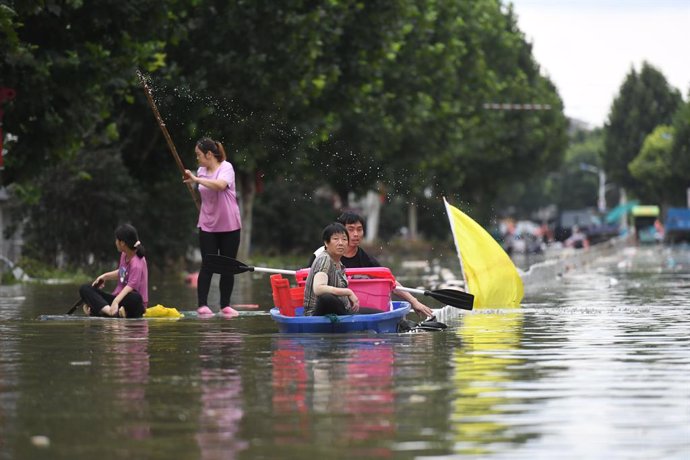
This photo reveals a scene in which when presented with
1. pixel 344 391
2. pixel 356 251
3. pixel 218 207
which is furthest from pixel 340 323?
pixel 344 391

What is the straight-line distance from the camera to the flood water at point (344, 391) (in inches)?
368

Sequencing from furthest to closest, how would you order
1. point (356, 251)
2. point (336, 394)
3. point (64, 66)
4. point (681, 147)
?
point (681, 147)
point (64, 66)
point (356, 251)
point (336, 394)

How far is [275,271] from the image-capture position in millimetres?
19234

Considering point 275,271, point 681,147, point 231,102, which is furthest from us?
point 681,147

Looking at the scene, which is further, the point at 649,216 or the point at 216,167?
the point at 649,216

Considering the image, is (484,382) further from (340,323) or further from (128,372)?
(340,323)

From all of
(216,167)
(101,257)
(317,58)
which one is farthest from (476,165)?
(216,167)

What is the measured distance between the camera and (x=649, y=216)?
134 meters

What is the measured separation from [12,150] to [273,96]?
13.2m

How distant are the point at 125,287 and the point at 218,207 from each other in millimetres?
1427

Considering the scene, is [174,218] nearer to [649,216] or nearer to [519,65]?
[519,65]

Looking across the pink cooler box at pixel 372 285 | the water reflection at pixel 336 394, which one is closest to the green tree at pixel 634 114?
the pink cooler box at pixel 372 285

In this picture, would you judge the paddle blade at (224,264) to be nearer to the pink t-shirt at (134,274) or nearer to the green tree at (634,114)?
the pink t-shirt at (134,274)

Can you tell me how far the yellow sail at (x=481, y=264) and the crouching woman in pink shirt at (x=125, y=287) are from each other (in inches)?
159
